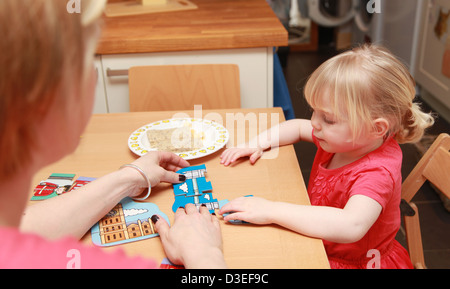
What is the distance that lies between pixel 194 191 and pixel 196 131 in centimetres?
32

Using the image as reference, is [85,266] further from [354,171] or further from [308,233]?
[354,171]

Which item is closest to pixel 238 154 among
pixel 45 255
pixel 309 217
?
pixel 309 217

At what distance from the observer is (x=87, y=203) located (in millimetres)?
895

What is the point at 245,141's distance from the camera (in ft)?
4.13

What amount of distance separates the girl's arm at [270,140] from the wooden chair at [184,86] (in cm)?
44

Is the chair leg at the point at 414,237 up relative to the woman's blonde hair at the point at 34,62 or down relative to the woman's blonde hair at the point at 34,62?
down

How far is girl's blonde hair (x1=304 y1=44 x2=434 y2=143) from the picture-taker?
3.35 ft

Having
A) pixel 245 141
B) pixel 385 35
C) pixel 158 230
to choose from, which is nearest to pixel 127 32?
pixel 245 141

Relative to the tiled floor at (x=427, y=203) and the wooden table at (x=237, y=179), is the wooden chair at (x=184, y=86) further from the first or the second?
the tiled floor at (x=427, y=203)

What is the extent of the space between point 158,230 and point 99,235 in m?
0.11

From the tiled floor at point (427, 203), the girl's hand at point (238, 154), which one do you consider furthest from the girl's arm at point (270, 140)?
the tiled floor at point (427, 203)

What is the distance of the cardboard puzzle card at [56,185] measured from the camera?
1016 millimetres

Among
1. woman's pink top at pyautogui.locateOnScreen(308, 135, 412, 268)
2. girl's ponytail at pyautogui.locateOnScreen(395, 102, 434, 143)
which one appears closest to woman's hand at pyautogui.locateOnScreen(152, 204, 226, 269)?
woman's pink top at pyautogui.locateOnScreen(308, 135, 412, 268)

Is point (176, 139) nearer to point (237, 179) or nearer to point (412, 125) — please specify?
point (237, 179)
